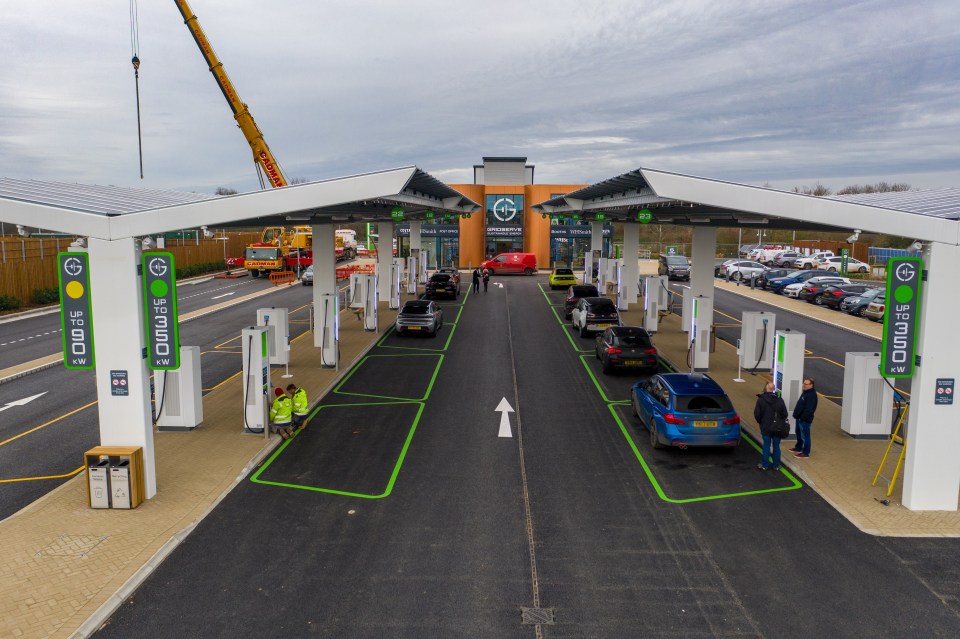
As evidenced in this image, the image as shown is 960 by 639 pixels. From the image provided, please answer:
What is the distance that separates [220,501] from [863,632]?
9590mm

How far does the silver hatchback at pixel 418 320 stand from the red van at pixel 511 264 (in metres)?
30.1

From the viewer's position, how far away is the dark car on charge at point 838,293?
3572cm

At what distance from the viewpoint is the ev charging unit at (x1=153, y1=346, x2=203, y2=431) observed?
49.5 feet

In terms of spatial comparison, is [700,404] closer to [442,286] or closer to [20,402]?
[20,402]

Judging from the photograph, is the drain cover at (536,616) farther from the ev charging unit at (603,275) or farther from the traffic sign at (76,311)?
the ev charging unit at (603,275)

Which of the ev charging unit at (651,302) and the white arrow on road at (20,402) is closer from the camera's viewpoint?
the white arrow on road at (20,402)

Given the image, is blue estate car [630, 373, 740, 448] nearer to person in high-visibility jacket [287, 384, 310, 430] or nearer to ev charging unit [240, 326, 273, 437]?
person in high-visibility jacket [287, 384, 310, 430]

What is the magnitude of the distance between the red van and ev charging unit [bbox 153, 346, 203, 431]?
4311 cm

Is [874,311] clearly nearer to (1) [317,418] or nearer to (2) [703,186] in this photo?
(2) [703,186]

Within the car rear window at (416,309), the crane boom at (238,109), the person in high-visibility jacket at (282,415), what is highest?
the crane boom at (238,109)

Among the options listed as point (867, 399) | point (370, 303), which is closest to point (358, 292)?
point (370, 303)

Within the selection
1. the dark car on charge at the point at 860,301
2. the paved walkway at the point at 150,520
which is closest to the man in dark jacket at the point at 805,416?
the paved walkway at the point at 150,520

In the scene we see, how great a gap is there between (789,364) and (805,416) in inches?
91.5

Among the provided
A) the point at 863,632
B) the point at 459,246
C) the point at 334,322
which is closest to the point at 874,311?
the point at 334,322
